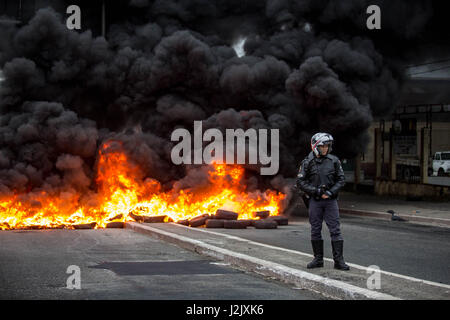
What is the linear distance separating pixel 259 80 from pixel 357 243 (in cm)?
842

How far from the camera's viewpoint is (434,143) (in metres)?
53.4

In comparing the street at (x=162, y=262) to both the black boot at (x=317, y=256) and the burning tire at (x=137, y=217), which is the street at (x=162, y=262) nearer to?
the black boot at (x=317, y=256)

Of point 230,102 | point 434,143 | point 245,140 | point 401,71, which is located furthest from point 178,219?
point 434,143

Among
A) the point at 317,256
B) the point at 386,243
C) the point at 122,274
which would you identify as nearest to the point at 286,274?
the point at 317,256

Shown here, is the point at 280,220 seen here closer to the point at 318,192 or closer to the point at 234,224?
the point at 234,224

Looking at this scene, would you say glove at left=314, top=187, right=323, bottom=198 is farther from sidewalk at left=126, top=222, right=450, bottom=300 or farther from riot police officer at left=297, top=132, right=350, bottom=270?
sidewalk at left=126, top=222, right=450, bottom=300

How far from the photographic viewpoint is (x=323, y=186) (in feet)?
26.3

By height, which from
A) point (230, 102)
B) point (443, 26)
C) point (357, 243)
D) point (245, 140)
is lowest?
point (357, 243)

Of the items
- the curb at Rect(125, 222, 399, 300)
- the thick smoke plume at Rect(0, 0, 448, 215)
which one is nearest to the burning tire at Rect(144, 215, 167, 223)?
the thick smoke plume at Rect(0, 0, 448, 215)

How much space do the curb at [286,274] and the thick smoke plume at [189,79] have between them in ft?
20.9

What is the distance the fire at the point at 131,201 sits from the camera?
16.8m

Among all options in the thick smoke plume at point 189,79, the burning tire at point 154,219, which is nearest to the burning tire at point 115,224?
the burning tire at point 154,219

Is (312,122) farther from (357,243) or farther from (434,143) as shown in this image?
(434,143)

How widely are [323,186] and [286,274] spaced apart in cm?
120
